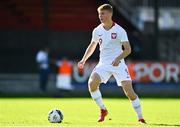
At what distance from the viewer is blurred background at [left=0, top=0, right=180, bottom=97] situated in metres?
30.1

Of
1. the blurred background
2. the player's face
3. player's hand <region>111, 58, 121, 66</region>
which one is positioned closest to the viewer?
player's hand <region>111, 58, 121, 66</region>

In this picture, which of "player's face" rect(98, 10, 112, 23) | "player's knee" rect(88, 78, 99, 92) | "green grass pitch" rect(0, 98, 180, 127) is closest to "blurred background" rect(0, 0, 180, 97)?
"green grass pitch" rect(0, 98, 180, 127)

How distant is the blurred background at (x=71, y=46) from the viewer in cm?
3012

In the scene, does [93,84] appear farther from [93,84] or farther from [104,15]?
[104,15]

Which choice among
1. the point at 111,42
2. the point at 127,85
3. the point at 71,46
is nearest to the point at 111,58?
the point at 111,42

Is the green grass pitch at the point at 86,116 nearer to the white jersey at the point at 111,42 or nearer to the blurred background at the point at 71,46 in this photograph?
the white jersey at the point at 111,42

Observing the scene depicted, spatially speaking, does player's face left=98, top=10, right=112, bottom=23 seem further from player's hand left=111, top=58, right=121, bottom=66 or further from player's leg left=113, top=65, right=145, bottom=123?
player's leg left=113, top=65, right=145, bottom=123

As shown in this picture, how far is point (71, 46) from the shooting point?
3516 cm

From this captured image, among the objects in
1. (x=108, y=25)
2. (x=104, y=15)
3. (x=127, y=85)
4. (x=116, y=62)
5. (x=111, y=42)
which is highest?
(x=104, y=15)

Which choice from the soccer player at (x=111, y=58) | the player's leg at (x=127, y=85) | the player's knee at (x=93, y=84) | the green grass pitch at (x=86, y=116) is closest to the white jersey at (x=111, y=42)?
the soccer player at (x=111, y=58)

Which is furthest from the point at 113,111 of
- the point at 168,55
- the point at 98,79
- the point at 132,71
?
the point at 168,55

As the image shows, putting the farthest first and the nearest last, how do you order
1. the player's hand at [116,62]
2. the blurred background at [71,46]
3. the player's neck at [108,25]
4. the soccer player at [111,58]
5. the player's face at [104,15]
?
the blurred background at [71,46], the player's neck at [108,25], the soccer player at [111,58], the player's face at [104,15], the player's hand at [116,62]

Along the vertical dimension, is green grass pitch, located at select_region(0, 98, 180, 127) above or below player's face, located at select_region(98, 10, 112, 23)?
below

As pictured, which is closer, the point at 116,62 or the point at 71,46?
the point at 116,62
